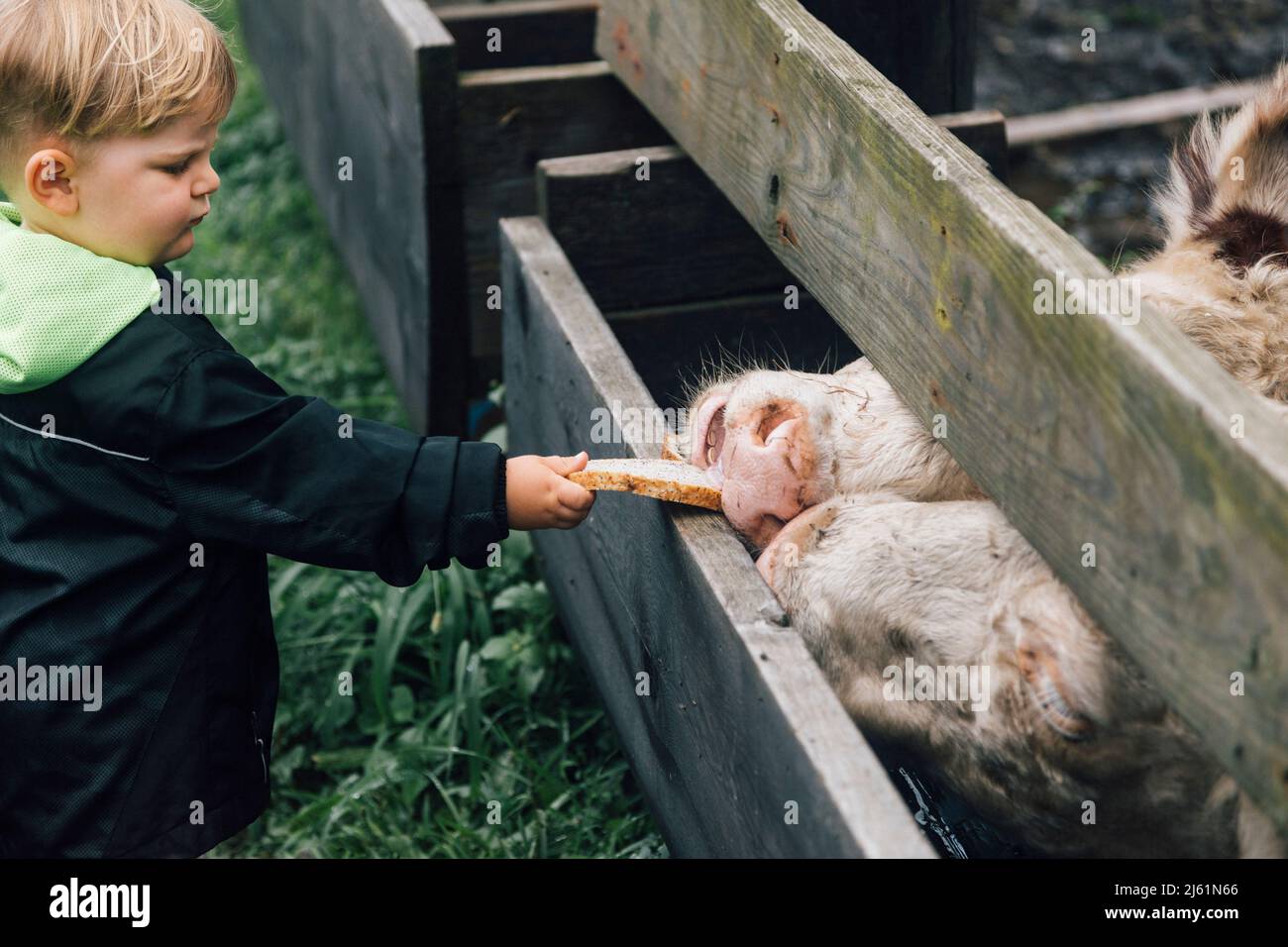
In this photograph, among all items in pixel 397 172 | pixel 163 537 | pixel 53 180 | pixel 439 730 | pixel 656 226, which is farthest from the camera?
pixel 397 172

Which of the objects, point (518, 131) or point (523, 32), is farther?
point (523, 32)

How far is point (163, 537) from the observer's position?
206cm

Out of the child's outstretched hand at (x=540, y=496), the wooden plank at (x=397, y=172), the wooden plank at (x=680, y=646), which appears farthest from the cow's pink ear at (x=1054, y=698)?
the wooden plank at (x=397, y=172)

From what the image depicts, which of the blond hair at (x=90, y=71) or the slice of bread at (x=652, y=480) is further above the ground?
the blond hair at (x=90, y=71)

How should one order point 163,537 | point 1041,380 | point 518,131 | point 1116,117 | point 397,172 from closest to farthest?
point 1041,380 < point 163,537 < point 518,131 < point 397,172 < point 1116,117

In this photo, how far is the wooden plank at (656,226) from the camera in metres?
3.24

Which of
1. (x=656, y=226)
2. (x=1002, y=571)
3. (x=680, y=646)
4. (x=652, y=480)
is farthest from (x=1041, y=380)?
(x=656, y=226)

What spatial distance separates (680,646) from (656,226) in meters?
1.44

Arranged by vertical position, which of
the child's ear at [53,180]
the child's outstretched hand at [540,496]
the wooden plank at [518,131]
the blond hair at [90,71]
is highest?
the blond hair at [90,71]

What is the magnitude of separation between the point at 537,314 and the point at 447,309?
0.86 metres

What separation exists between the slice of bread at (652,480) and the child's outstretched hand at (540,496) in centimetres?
3

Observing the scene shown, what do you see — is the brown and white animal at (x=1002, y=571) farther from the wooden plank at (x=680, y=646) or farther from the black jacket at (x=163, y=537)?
the black jacket at (x=163, y=537)

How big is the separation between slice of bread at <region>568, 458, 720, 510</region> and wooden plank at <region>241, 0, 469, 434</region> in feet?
5.45

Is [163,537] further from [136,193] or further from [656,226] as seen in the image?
[656,226]
